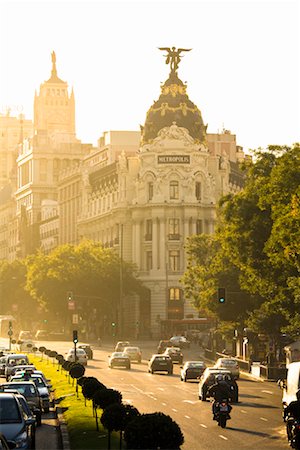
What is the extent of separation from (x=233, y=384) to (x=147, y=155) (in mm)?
122304

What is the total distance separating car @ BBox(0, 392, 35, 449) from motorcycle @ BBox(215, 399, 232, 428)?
12.5m

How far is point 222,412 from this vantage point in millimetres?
46906

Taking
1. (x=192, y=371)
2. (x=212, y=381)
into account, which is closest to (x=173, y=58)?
(x=192, y=371)

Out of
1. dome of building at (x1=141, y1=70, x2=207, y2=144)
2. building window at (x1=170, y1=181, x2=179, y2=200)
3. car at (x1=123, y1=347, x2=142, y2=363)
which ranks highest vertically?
dome of building at (x1=141, y1=70, x2=207, y2=144)

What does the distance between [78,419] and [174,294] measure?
131319mm

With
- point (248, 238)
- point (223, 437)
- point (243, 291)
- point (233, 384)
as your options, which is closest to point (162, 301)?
point (243, 291)

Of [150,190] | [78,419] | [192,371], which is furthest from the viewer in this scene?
[150,190]

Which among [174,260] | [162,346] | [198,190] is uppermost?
[198,190]

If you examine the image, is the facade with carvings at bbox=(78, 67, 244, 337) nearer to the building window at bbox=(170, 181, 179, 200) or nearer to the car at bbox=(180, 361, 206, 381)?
the building window at bbox=(170, 181, 179, 200)

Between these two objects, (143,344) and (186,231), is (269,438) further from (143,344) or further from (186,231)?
Result: (186,231)

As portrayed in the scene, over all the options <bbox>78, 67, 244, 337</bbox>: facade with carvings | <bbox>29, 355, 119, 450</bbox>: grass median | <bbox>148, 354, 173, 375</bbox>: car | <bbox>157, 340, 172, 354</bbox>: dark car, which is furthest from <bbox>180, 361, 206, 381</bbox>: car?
<bbox>78, 67, 244, 337</bbox>: facade with carvings

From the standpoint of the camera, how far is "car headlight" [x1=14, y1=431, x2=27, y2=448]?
3275 cm

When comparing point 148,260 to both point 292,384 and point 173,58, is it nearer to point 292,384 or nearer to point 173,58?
point 173,58

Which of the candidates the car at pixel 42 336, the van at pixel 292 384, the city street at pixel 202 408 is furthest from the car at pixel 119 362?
the car at pixel 42 336
